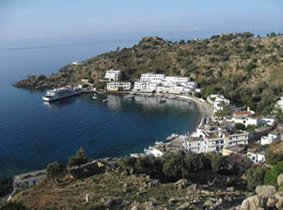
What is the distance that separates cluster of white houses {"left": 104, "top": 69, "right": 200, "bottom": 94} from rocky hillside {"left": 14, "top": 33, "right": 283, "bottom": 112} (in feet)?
9.64

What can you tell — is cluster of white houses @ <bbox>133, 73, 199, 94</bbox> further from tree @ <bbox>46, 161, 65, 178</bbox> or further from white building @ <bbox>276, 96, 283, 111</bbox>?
tree @ <bbox>46, 161, 65, 178</bbox>

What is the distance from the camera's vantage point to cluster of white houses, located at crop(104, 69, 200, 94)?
184 ft

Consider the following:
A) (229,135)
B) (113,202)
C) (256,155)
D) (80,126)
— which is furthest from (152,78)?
(113,202)

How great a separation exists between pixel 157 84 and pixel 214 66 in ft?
38.4

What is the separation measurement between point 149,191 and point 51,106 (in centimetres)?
4037

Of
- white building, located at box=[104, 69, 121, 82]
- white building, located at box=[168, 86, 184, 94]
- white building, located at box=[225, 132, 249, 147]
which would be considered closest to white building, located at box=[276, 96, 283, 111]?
white building, located at box=[225, 132, 249, 147]

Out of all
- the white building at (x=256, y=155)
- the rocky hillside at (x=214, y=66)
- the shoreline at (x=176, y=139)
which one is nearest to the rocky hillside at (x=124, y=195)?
the shoreline at (x=176, y=139)

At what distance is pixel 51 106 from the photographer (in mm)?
50625

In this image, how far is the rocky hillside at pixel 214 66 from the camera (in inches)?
1812

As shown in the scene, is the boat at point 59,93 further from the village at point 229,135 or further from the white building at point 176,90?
the village at point 229,135

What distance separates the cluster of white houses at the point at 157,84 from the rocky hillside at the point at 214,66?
2939mm

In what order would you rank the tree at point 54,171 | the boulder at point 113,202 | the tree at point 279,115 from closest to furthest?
the boulder at point 113,202, the tree at point 54,171, the tree at point 279,115

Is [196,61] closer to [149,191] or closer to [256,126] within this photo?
[256,126]

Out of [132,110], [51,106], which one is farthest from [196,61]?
[51,106]
